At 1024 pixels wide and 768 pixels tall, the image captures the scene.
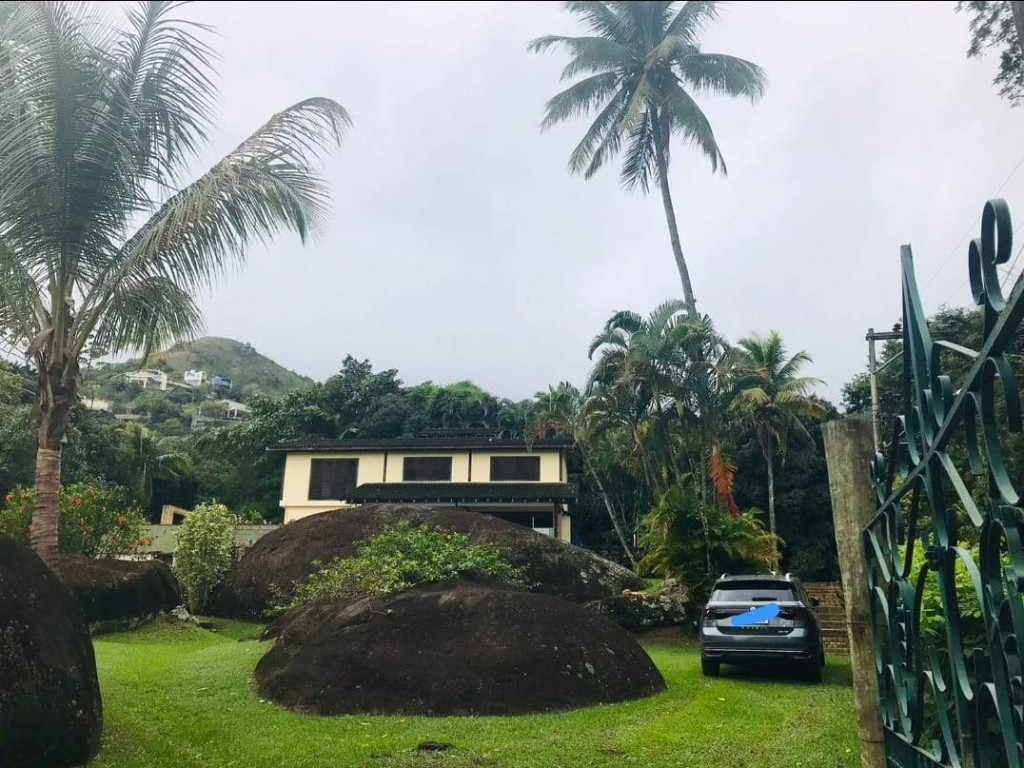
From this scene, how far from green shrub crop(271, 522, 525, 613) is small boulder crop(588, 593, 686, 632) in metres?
4.70

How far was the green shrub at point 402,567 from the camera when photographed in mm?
11898

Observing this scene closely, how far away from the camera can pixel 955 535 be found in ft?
7.84

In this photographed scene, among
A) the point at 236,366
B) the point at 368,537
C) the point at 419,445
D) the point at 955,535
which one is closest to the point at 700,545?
the point at 368,537

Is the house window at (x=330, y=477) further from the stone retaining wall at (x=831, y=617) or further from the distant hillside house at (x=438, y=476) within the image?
the stone retaining wall at (x=831, y=617)

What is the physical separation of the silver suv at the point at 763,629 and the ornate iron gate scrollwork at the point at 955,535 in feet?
26.6

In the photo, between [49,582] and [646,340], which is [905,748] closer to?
[49,582]

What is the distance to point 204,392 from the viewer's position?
303 feet

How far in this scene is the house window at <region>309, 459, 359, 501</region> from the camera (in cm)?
3381

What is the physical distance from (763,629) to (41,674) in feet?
29.4

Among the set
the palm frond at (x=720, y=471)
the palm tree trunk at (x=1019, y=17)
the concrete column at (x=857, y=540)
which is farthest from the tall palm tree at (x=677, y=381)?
the palm tree trunk at (x=1019, y=17)

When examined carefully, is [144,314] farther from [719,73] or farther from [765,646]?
[719,73]

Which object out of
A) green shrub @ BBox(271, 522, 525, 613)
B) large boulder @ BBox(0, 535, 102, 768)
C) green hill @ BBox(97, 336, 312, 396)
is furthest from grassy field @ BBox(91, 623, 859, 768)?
green hill @ BBox(97, 336, 312, 396)

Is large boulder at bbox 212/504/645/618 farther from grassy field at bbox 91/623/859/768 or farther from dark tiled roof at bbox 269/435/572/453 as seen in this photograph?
dark tiled roof at bbox 269/435/572/453

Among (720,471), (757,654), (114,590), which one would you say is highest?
(720,471)
